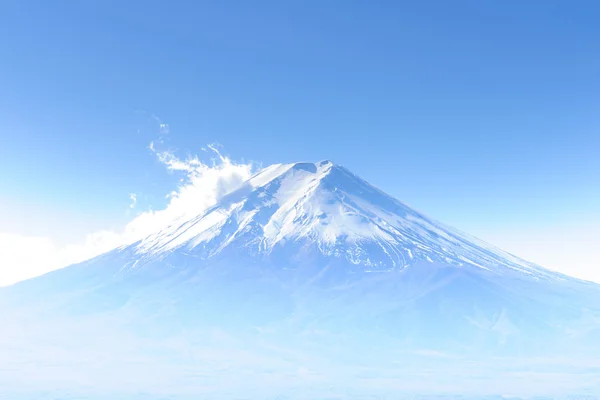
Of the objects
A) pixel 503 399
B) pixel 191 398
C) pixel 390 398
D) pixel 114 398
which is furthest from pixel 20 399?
pixel 503 399

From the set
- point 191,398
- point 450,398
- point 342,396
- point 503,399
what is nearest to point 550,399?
point 503,399

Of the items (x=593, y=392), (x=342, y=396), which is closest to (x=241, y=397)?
(x=342, y=396)

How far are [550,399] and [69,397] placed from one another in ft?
447

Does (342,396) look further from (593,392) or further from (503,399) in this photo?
(593,392)

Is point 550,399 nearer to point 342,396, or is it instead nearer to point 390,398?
point 390,398

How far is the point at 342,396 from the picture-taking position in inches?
7761

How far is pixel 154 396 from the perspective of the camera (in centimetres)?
19825

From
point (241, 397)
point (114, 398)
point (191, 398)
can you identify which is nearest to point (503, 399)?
point (241, 397)

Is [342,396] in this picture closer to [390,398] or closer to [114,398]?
[390,398]

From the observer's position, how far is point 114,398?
198125 mm

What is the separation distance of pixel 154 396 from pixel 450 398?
84.1 meters

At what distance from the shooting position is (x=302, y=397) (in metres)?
197

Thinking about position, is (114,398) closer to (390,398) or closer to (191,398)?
(191,398)

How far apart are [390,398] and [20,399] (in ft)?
345
